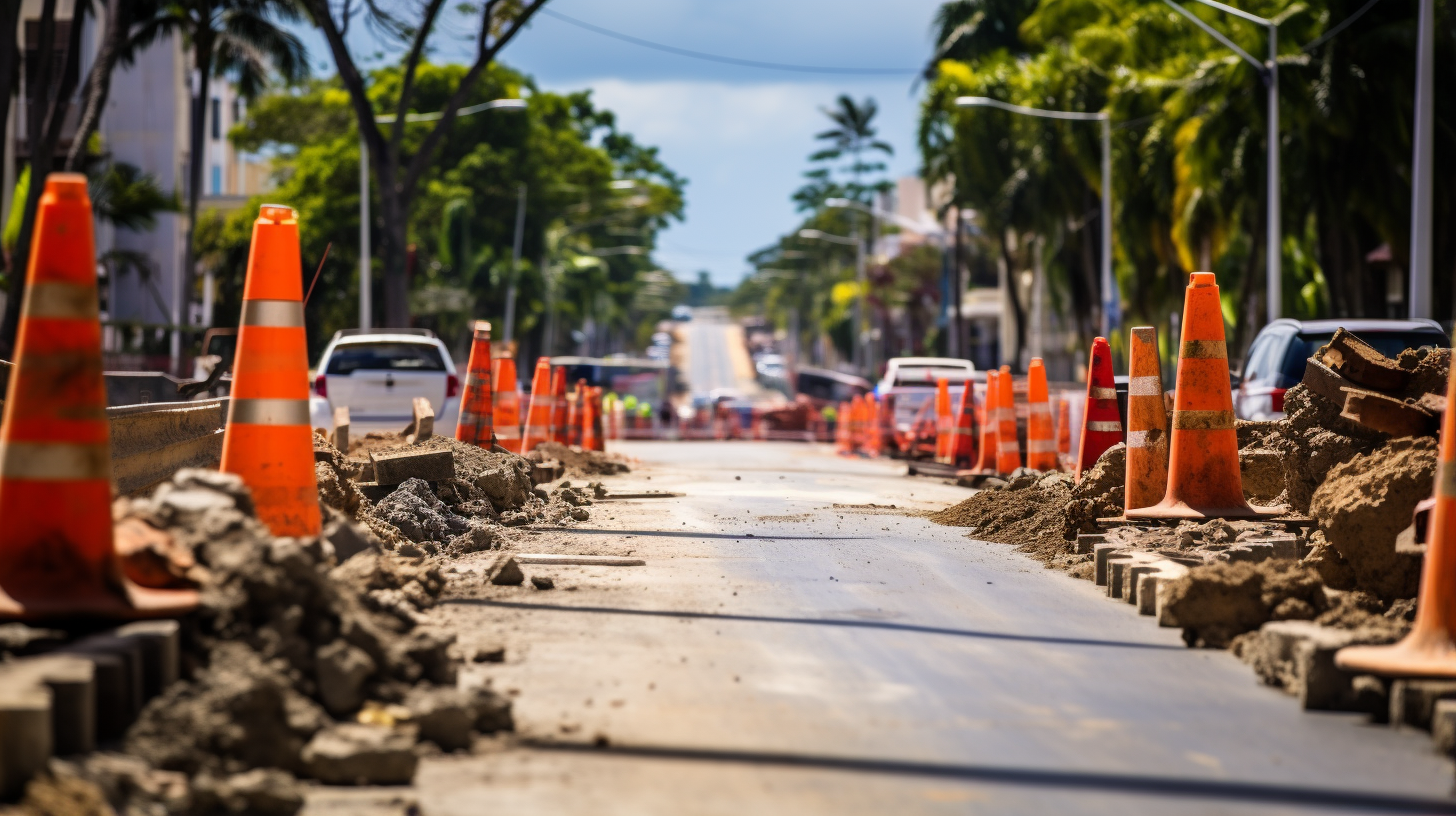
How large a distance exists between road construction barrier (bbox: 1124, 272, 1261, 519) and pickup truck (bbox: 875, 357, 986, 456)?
17.1 metres

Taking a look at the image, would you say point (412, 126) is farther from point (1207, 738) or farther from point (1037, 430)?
point (1207, 738)

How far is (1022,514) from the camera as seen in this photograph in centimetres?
1223

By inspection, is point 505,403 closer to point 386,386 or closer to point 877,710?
point 386,386

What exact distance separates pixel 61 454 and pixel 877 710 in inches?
108

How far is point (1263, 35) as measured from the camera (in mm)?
34812

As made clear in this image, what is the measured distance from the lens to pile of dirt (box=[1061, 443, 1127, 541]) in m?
10.6

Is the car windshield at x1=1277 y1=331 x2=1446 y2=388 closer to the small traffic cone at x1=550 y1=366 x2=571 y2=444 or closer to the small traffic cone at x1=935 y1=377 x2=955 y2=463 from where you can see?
the small traffic cone at x1=935 y1=377 x2=955 y2=463

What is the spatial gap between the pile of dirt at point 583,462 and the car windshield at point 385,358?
5.44ft

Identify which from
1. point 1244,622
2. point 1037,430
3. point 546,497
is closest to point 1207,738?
point 1244,622

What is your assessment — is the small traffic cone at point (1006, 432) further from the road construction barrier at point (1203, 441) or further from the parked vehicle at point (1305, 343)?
the road construction barrier at point (1203, 441)

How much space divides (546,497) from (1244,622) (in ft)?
25.3

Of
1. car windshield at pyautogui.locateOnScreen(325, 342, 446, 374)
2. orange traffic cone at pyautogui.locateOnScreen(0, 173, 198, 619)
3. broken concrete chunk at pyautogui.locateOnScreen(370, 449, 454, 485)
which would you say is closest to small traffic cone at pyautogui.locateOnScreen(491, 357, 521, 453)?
car windshield at pyautogui.locateOnScreen(325, 342, 446, 374)

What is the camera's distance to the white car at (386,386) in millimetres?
19516

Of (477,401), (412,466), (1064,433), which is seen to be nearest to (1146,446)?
(412,466)
